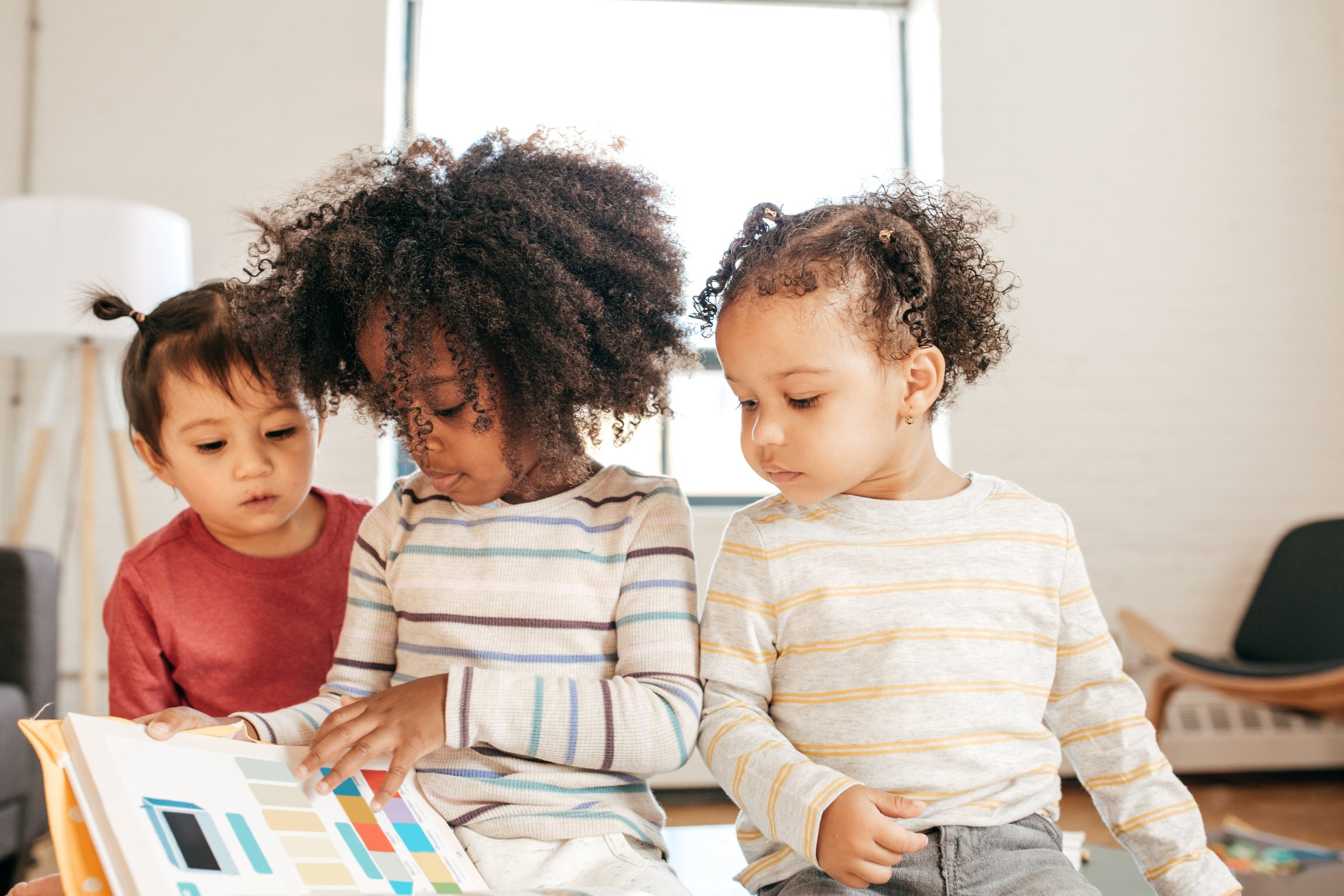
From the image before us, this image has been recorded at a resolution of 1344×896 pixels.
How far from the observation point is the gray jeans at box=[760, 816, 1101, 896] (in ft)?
2.67

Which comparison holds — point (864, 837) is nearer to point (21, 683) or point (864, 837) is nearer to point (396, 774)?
point (396, 774)

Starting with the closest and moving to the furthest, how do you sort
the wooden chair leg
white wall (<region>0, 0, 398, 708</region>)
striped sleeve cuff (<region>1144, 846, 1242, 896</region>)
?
striped sleeve cuff (<region>1144, 846, 1242, 896</region>) < the wooden chair leg < white wall (<region>0, 0, 398, 708</region>)

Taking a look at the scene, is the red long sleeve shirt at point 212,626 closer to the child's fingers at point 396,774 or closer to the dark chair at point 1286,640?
the child's fingers at point 396,774

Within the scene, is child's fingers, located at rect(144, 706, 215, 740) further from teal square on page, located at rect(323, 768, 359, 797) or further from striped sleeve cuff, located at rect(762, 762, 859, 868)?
striped sleeve cuff, located at rect(762, 762, 859, 868)

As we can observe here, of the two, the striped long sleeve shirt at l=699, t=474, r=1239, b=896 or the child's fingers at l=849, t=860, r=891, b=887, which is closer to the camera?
the child's fingers at l=849, t=860, r=891, b=887

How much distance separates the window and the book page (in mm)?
2470

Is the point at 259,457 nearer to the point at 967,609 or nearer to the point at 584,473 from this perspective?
the point at 584,473

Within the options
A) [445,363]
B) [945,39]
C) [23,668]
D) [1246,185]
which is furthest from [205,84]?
[1246,185]

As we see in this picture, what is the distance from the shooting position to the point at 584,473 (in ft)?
3.26

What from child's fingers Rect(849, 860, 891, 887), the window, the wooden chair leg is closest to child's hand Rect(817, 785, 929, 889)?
child's fingers Rect(849, 860, 891, 887)

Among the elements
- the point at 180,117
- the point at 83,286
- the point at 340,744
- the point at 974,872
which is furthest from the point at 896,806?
the point at 180,117

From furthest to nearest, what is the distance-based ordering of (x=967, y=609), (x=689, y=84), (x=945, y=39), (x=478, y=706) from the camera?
(x=689, y=84), (x=945, y=39), (x=967, y=609), (x=478, y=706)

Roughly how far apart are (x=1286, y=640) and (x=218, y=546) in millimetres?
2962

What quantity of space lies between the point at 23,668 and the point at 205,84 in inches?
75.6
